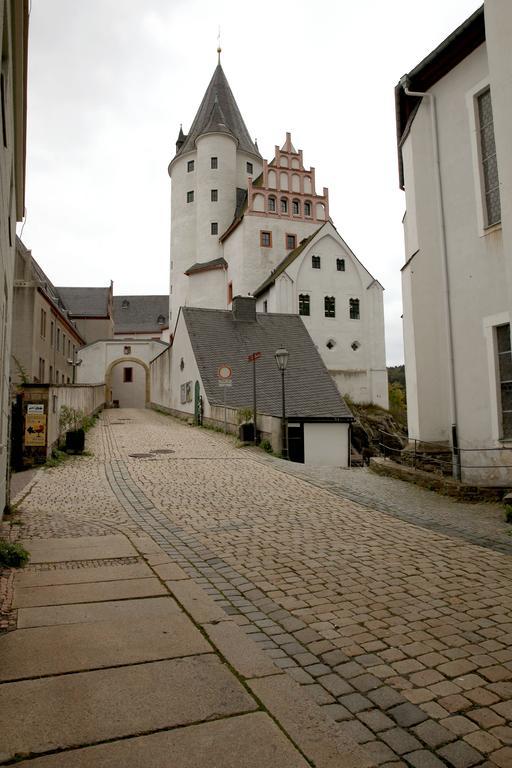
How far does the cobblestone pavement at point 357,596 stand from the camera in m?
2.92

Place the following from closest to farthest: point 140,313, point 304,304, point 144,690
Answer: point 144,690 → point 304,304 → point 140,313

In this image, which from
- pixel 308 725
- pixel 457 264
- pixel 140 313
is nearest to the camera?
pixel 308 725

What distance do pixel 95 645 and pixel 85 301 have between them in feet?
191

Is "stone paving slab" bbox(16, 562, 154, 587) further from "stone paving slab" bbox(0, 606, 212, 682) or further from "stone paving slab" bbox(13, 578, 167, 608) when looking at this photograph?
"stone paving slab" bbox(0, 606, 212, 682)

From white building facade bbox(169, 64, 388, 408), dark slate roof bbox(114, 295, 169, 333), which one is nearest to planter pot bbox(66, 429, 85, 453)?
white building facade bbox(169, 64, 388, 408)

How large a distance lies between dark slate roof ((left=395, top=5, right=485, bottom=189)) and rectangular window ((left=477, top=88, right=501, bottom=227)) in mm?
995

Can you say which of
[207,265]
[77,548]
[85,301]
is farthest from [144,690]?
[85,301]

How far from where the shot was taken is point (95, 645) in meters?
3.61

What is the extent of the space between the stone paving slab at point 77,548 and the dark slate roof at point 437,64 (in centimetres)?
1023

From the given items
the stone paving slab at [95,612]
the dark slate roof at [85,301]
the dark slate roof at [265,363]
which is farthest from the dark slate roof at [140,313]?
the stone paving slab at [95,612]

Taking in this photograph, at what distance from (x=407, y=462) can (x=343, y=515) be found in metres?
4.51

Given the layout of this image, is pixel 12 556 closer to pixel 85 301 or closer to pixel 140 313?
pixel 85 301

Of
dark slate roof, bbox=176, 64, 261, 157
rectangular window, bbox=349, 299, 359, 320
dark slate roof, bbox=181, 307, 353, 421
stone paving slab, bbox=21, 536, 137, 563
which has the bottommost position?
stone paving slab, bbox=21, 536, 137, 563

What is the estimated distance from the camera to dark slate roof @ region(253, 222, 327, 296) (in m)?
42.1
